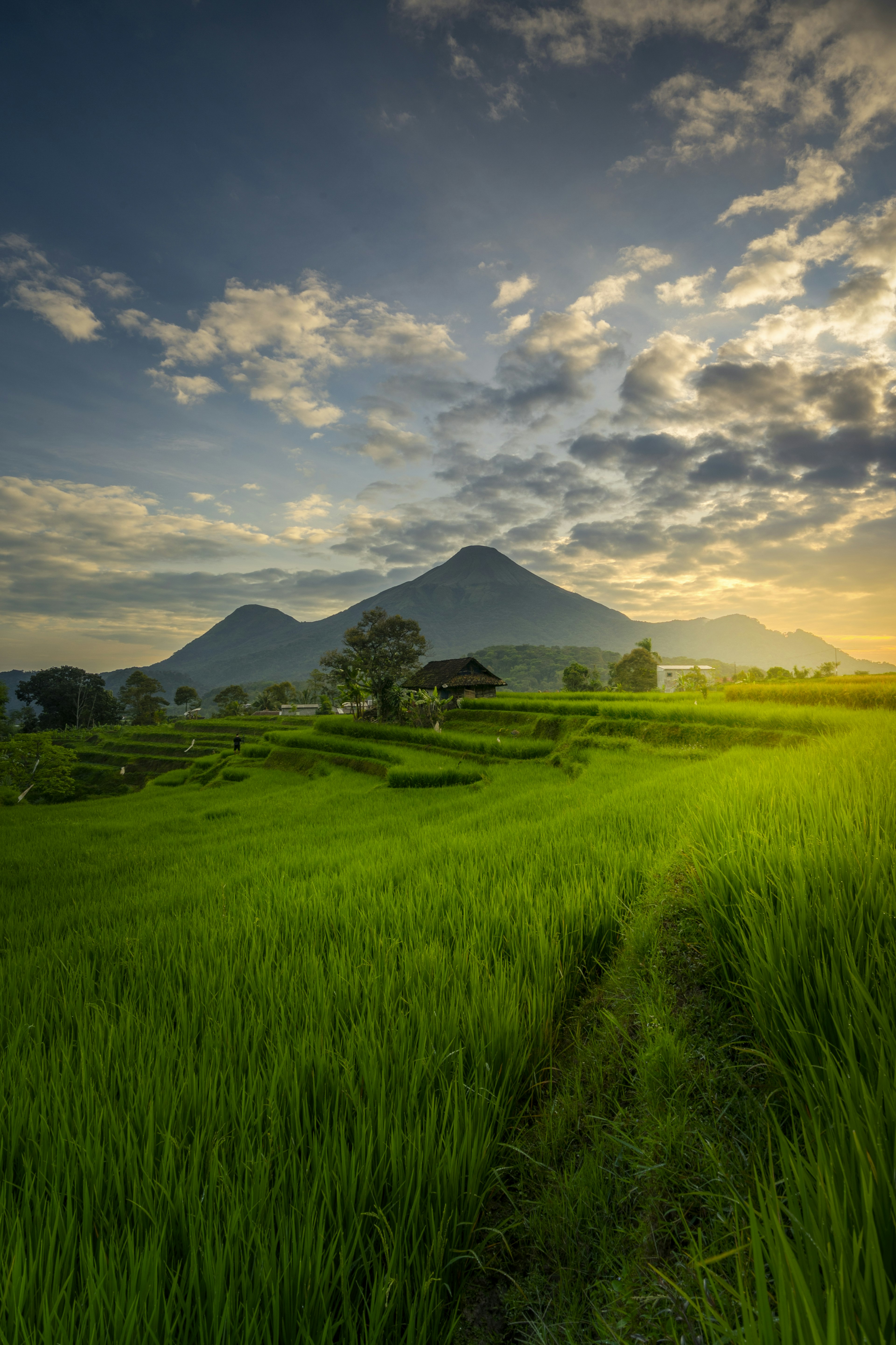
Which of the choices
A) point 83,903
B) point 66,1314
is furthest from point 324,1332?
point 83,903

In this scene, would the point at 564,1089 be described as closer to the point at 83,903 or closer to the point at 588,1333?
the point at 588,1333

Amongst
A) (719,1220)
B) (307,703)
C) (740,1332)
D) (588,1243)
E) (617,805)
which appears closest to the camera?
(740,1332)

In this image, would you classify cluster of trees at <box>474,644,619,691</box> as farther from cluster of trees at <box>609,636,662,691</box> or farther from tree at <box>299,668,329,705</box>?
cluster of trees at <box>609,636,662,691</box>

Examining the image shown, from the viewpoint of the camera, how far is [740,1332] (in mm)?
852

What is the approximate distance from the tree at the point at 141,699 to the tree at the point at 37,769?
55505 mm

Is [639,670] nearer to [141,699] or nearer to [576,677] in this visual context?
[576,677]

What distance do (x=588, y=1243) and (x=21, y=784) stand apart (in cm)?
3670

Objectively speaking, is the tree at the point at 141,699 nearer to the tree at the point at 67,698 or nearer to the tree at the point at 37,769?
the tree at the point at 67,698

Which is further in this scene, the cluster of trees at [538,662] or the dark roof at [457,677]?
the cluster of trees at [538,662]

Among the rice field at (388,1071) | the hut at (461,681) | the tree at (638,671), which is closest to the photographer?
the rice field at (388,1071)

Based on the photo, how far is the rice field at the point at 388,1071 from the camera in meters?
1.13

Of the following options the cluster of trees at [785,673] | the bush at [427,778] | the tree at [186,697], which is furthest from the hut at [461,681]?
the tree at [186,697]

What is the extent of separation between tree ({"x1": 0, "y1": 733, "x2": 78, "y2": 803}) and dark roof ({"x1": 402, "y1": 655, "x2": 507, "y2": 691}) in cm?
2214

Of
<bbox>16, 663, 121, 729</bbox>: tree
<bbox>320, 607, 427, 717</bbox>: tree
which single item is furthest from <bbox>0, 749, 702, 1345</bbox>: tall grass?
<bbox>16, 663, 121, 729</bbox>: tree
